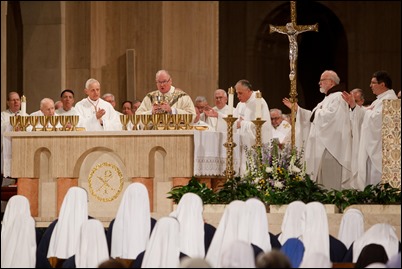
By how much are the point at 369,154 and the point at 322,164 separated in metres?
0.72

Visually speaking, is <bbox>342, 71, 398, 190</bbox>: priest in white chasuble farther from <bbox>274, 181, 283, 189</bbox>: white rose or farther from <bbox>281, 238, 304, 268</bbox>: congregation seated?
<bbox>281, 238, 304, 268</bbox>: congregation seated

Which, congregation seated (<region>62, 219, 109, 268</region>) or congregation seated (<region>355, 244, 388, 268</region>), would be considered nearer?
congregation seated (<region>355, 244, 388, 268</region>)

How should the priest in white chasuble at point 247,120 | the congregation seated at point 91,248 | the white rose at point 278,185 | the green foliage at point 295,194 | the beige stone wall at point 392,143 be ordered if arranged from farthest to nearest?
the priest in white chasuble at point 247,120 → the white rose at point 278,185 → the beige stone wall at point 392,143 → the green foliage at point 295,194 → the congregation seated at point 91,248

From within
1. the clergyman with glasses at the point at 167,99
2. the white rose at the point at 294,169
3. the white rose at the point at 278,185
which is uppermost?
the clergyman with glasses at the point at 167,99

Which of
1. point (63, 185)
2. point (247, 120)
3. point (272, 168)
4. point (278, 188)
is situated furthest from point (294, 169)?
point (247, 120)

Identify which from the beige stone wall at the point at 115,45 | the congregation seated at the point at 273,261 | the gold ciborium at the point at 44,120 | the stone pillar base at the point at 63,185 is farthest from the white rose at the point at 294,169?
the beige stone wall at the point at 115,45

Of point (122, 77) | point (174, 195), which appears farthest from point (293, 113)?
point (122, 77)

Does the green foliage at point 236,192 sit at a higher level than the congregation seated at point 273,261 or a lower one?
higher

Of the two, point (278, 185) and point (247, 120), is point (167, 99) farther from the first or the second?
point (278, 185)

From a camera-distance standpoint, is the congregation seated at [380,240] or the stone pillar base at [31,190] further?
the stone pillar base at [31,190]

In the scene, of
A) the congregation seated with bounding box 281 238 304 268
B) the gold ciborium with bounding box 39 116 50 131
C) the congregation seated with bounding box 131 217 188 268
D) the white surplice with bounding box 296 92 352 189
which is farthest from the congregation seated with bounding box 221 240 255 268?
the white surplice with bounding box 296 92 352 189

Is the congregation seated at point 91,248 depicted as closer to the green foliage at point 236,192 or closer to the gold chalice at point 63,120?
the green foliage at point 236,192

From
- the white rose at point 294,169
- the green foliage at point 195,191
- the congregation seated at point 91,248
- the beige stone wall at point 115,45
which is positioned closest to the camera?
the congregation seated at point 91,248

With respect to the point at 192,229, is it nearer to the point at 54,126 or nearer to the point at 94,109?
the point at 54,126
